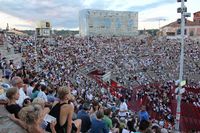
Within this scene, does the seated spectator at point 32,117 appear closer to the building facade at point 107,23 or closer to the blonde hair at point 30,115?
the blonde hair at point 30,115

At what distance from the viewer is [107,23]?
288 feet

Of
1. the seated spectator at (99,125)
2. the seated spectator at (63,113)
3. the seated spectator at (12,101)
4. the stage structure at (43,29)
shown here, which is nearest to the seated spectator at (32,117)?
the seated spectator at (63,113)

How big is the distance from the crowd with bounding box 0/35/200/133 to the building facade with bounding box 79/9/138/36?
2253cm

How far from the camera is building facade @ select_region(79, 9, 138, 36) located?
273 feet

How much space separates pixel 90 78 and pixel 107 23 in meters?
57.5

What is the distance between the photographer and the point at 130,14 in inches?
3632

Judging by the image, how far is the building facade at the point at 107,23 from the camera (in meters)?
83.1

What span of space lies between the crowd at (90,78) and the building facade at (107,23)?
22532 mm

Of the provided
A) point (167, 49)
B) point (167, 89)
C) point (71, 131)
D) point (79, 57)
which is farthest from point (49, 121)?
point (167, 49)

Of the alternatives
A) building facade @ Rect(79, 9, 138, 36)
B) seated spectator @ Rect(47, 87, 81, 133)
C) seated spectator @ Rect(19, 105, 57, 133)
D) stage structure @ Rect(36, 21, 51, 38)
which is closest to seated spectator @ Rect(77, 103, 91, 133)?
seated spectator @ Rect(47, 87, 81, 133)

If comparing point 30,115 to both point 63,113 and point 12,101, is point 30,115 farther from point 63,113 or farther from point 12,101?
point 12,101

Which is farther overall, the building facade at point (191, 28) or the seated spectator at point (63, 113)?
the building facade at point (191, 28)

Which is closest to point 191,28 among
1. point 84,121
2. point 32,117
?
point 84,121

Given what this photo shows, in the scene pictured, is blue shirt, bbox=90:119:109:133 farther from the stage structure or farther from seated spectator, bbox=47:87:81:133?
the stage structure
